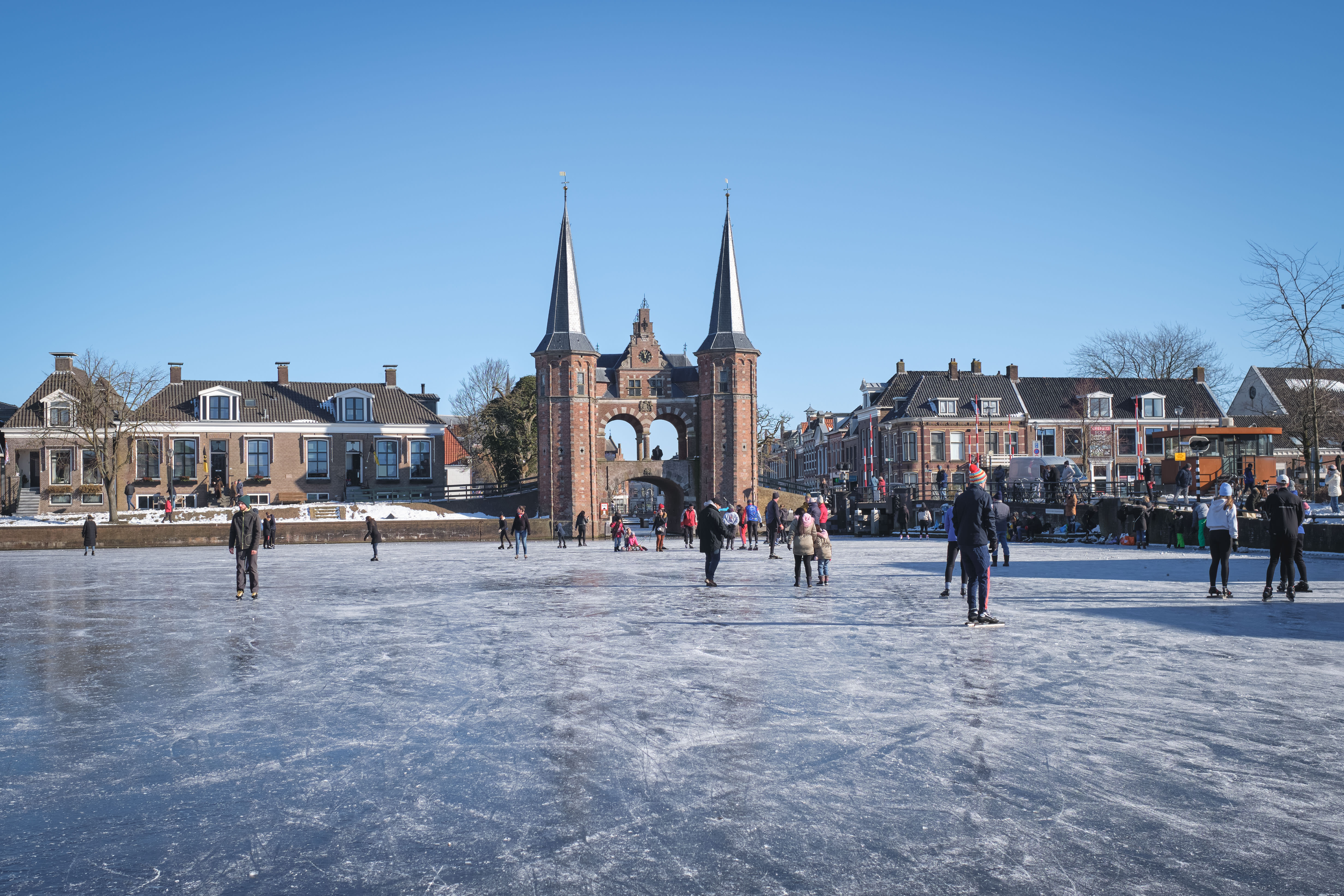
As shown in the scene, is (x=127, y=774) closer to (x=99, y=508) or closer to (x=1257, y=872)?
(x=1257, y=872)

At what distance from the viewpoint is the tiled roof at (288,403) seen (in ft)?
186

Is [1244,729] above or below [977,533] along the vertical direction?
below

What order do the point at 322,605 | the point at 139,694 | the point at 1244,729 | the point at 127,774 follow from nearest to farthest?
the point at 127,774 → the point at 1244,729 → the point at 139,694 → the point at 322,605

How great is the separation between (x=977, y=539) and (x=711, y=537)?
256 inches

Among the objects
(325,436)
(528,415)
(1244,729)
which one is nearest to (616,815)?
(1244,729)

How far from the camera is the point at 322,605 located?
574 inches

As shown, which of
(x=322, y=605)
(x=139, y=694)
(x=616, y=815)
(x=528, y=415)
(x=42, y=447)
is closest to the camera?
(x=616, y=815)

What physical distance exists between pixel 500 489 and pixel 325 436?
11.4 meters

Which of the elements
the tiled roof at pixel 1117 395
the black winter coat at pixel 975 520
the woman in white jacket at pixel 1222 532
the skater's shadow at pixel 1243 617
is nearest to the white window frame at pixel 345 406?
the tiled roof at pixel 1117 395

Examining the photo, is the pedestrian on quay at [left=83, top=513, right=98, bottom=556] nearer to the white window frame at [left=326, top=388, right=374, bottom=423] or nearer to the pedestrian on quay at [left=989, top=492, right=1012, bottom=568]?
Result: the white window frame at [left=326, top=388, right=374, bottom=423]

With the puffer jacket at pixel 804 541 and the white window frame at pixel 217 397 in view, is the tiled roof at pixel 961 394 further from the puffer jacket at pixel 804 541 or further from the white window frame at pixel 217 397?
the puffer jacket at pixel 804 541

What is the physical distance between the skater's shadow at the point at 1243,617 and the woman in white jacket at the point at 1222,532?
0.34 meters

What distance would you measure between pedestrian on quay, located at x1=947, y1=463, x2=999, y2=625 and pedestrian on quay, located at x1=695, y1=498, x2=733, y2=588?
6054 millimetres

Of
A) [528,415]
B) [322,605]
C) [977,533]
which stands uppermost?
[528,415]
